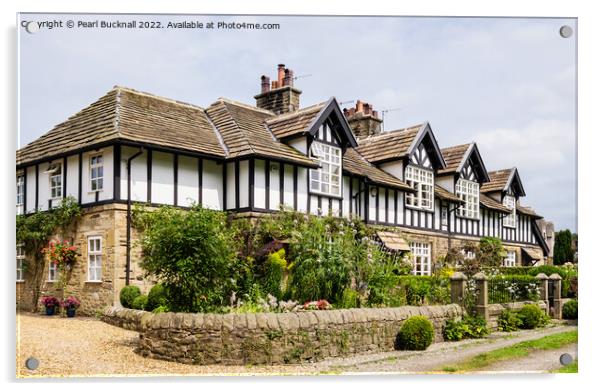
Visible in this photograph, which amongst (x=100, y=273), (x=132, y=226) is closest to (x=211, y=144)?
(x=132, y=226)

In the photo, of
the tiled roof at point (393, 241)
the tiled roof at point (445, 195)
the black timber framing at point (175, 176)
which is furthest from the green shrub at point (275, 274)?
the tiled roof at point (445, 195)

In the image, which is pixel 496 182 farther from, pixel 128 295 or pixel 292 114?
pixel 128 295

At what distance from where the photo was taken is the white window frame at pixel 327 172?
57.3ft

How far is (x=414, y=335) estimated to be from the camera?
11719 mm

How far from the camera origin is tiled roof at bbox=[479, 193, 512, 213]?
2300 cm

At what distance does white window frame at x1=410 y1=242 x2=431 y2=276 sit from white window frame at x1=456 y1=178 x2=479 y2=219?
7.83ft

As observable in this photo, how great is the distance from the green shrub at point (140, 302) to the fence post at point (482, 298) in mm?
7277

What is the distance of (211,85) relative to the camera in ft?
36.8

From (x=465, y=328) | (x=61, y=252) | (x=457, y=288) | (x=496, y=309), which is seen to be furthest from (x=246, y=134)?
(x=496, y=309)

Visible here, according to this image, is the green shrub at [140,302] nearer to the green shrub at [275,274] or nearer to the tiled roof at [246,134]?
the green shrub at [275,274]

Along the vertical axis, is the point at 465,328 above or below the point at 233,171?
below

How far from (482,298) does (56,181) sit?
10143 millimetres

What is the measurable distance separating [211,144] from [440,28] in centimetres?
796

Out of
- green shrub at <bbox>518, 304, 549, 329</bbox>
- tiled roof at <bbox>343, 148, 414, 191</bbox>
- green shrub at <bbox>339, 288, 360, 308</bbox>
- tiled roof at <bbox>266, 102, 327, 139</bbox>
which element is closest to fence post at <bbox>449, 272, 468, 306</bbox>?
green shrub at <bbox>518, 304, 549, 329</bbox>
